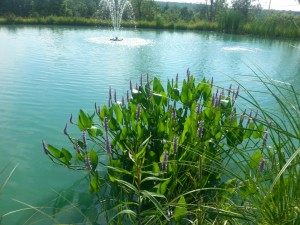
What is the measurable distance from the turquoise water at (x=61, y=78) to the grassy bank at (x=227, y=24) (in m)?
3.20

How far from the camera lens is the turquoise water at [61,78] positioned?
2590 mm

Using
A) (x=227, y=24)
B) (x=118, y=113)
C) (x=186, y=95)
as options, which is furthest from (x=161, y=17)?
(x=118, y=113)

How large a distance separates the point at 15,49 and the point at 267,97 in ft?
21.9

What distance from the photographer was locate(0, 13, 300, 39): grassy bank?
48.3 feet

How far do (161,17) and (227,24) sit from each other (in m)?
4.05

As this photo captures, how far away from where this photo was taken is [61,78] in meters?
5.85

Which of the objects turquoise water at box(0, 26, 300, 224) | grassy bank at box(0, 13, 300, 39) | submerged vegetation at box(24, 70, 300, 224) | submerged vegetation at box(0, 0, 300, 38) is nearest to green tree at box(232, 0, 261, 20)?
submerged vegetation at box(0, 0, 300, 38)

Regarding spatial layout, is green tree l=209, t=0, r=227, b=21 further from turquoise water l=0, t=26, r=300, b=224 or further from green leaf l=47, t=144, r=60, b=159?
green leaf l=47, t=144, r=60, b=159

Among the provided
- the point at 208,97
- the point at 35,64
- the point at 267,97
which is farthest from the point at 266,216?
the point at 35,64

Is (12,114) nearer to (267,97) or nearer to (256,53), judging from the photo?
(267,97)

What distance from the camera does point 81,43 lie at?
10094mm

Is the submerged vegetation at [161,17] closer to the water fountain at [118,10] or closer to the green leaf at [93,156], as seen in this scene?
the water fountain at [118,10]

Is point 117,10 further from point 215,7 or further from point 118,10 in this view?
point 215,7

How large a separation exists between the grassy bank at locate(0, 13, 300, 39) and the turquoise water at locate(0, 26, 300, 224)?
320cm
